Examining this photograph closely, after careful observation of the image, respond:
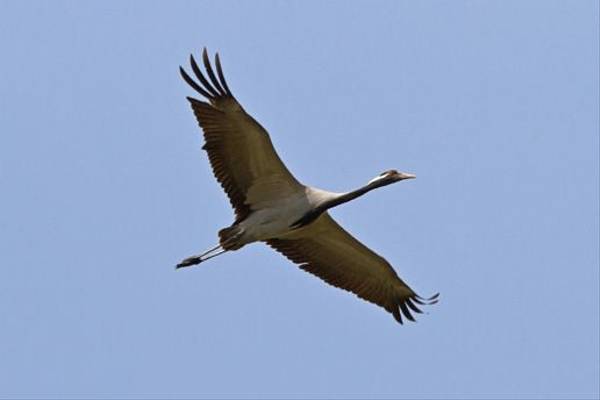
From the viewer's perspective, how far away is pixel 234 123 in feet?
102

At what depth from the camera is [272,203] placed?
3198cm

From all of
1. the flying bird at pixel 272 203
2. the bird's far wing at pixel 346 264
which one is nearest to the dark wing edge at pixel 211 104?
the flying bird at pixel 272 203

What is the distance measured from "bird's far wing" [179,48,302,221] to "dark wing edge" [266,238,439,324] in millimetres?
1530

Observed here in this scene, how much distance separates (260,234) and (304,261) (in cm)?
178

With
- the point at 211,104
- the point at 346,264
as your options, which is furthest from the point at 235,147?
the point at 346,264

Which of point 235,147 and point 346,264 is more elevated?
point 235,147

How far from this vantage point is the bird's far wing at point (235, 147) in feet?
102

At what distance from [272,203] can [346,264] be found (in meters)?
2.39

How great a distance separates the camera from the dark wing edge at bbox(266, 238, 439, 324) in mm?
33156

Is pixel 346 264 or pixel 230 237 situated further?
pixel 346 264

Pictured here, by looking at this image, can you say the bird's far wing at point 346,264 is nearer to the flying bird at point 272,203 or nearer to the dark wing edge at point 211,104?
the flying bird at point 272,203

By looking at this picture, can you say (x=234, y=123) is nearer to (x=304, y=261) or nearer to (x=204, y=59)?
(x=204, y=59)

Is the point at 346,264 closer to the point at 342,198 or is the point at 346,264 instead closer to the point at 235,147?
the point at 342,198

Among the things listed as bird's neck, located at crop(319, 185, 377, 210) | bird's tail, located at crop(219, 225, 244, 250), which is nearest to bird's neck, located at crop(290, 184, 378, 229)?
bird's neck, located at crop(319, 185, 377, 210)
